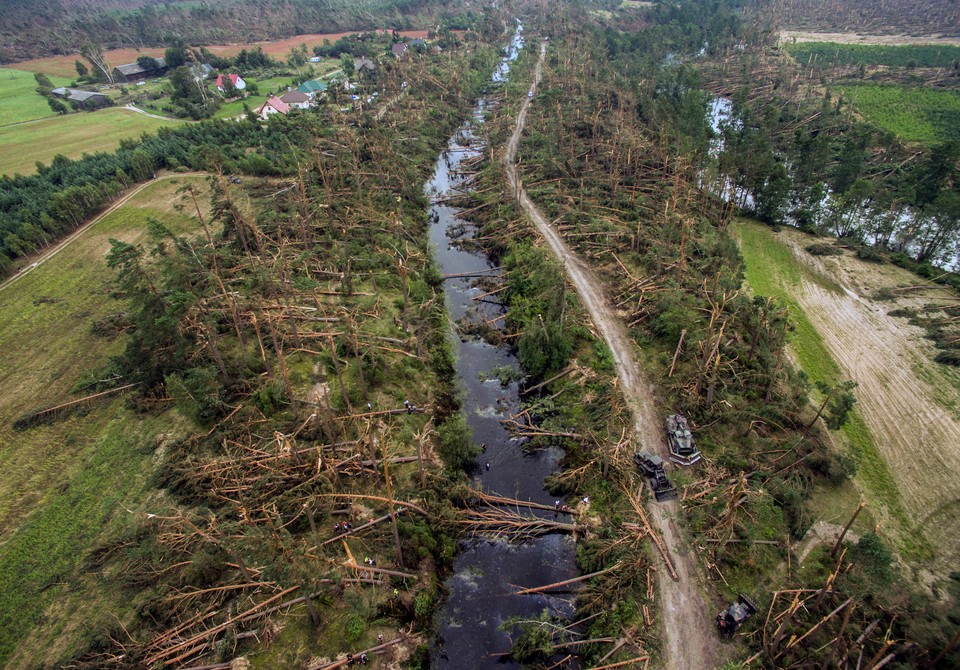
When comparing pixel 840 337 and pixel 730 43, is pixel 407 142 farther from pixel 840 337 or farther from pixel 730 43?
pixel 730 43

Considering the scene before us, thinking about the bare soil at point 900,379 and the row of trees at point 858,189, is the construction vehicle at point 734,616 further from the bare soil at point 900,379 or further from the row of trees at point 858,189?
the row of trees at point 858,189

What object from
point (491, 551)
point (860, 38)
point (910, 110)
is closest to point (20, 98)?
point (491, 551)

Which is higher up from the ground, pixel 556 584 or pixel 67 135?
pixel 67 135

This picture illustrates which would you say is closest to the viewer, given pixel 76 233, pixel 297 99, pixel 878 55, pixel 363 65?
pixel 76 233

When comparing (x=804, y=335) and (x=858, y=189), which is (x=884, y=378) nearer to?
(x=804, y=335)

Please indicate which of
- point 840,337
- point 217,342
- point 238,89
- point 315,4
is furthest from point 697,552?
point 315,4

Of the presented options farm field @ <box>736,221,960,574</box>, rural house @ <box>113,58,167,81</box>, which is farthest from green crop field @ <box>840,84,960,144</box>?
rural house @ <box>113,58,167,81</box>

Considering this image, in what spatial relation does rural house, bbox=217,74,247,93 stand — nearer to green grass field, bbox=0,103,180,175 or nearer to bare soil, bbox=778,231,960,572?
green grass field, bbox=0,103,180,175
